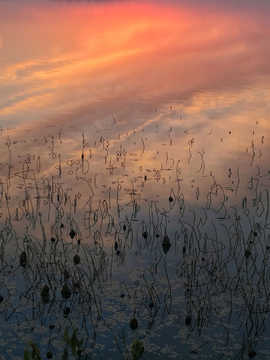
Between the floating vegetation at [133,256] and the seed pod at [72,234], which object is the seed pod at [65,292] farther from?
the seed pod at [72,234]

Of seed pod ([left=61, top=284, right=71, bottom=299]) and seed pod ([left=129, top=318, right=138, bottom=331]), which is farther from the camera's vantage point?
seed pod ([left=61, top=284, right=71, bottom=299])

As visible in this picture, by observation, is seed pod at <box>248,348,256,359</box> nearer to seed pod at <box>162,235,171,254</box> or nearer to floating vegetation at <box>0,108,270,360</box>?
floating vegetation at <box>0,108,270,360</box>

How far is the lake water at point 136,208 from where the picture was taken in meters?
6.02

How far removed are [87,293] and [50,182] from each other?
3751 millimetres

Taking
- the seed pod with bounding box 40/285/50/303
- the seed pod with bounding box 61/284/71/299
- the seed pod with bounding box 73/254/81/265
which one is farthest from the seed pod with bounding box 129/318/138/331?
the seed pod with bounding box 73/254/81/265

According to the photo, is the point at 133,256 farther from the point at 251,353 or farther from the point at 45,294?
the point at 251,353

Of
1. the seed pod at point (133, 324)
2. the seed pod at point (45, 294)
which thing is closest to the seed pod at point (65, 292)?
the seed pod at point (45, 294)

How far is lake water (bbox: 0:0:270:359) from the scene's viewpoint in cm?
602

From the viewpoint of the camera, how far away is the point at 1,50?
76.4 ft

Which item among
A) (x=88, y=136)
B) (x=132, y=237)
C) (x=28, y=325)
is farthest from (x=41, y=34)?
(x=28, y=325)

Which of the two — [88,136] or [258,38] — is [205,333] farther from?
[258,38]

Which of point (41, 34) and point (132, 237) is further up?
point (41, 34)

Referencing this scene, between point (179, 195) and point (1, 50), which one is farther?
point (1, 50)

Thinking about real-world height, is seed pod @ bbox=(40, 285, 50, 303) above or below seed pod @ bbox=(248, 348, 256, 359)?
above
